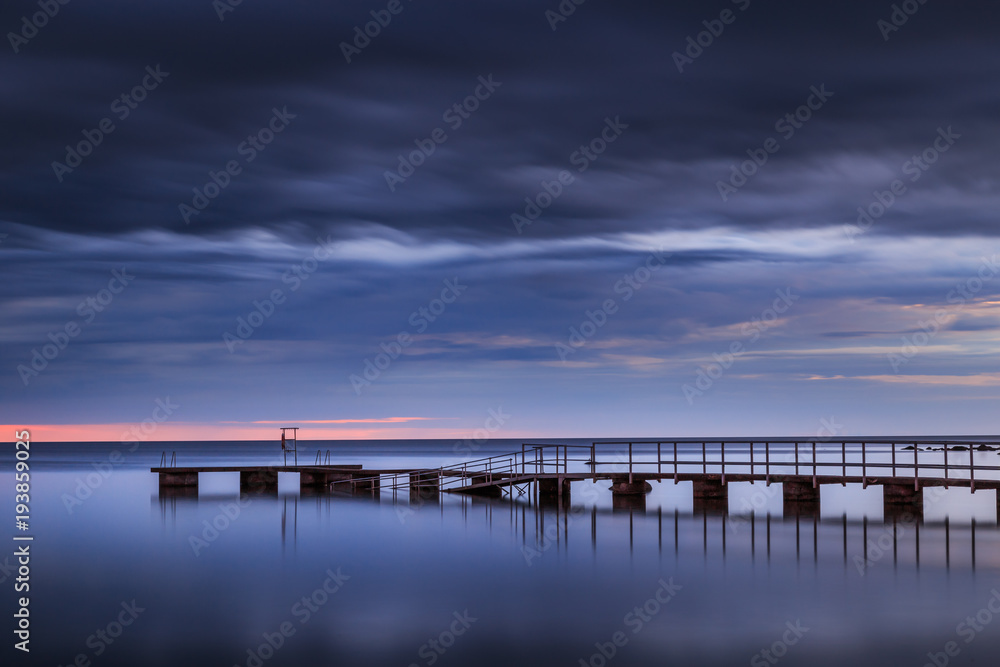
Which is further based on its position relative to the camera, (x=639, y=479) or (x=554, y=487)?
(x=554, y=487)

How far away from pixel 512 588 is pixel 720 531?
1042cm

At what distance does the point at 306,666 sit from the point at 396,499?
86.4 ft

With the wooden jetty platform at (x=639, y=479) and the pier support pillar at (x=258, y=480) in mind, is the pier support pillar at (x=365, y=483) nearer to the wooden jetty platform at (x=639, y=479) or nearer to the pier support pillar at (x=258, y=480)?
the wooden jetty platform at (x=639, y=479)

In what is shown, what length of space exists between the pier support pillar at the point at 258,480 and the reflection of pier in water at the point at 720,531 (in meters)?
8.92

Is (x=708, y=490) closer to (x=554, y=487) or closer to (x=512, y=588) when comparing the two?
(x=554, y=487)

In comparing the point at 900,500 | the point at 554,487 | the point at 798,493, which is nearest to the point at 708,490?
the point at 798,493

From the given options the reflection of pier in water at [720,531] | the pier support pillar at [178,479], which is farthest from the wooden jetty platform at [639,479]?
the reflection of pier in water at [720,531]

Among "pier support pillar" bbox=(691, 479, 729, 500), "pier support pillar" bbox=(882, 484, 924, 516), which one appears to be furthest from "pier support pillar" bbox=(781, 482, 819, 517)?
"pier support pillar" bbox=(691, 479, 729, 500)

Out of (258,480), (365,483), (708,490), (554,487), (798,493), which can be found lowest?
(258,480)

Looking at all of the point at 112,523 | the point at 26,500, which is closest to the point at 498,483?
the point at 112,523

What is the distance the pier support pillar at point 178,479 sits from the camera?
47.1m

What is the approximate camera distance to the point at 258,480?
48.2 meters

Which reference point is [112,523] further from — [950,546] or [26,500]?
[950,546]

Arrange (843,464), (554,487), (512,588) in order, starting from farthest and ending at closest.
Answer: (554,487)
(843,464)
(512,588)
